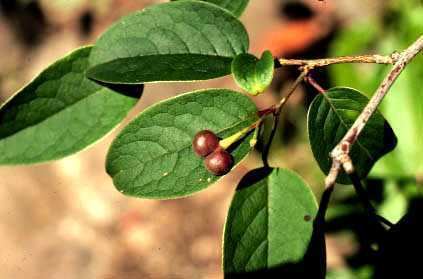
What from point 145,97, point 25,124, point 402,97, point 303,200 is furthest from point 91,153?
point 303,200

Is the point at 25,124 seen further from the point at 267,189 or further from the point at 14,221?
the point at 14,221

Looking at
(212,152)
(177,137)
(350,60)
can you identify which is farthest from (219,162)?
(350,60)

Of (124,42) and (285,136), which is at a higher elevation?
(124,42)

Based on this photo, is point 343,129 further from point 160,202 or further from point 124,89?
point 160,202

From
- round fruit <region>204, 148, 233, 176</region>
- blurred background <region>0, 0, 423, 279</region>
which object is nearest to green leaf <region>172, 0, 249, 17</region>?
round fruit <region>204, 148, 233, 176</region>

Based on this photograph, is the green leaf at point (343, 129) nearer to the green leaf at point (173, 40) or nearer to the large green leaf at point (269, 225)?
the large green leaf at point (269, 225)

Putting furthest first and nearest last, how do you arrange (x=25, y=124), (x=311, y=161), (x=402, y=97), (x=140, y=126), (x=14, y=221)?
(x=14, y=221), (x=311, y=161), (x=402, y=97), (x=25, y=124), (x=140, y=126)
